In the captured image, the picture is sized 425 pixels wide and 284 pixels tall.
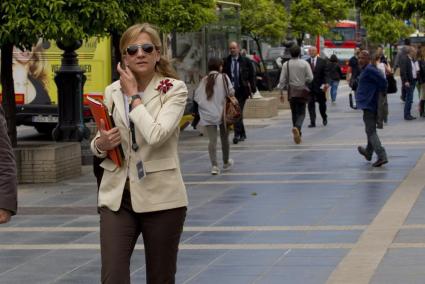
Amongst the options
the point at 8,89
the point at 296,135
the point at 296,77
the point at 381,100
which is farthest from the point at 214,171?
the point at 296,77

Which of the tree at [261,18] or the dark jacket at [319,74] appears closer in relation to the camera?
the dark jacket at [319,74]

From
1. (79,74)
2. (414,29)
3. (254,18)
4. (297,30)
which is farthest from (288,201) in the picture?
(414,29)

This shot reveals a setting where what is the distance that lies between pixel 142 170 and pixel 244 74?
50.4 ft

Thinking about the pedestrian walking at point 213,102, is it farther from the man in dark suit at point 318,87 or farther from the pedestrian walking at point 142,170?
the pedestrian walking at point 142,170

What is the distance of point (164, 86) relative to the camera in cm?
596

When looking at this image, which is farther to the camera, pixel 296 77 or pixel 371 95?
pixel 296 77

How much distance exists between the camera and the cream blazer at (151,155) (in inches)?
229

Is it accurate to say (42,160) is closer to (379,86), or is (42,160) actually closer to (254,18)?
(379,86)

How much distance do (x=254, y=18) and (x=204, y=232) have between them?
24372 millimetres

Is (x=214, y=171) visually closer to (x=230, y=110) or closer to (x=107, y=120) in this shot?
(x=230, y=110)

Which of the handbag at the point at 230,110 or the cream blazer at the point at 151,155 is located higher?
the cream blazer at the point at 151,155

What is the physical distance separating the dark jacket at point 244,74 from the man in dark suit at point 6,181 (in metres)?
15.9

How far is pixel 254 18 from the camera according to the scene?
34.5 metres

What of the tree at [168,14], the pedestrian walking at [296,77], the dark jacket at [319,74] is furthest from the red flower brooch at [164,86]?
the dark jacket at [319,74]
